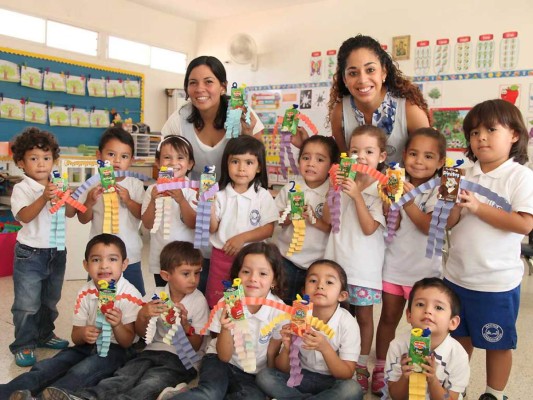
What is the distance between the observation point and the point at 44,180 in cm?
239

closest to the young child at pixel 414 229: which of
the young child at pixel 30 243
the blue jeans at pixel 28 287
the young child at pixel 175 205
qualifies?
the young child at pixel 175 205

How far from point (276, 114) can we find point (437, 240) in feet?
14.9

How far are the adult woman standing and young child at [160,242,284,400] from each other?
2.34ft

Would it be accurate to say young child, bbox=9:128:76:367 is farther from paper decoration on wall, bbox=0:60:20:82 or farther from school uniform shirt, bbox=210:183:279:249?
paper decoration on wall, bbox=0:60:20:82

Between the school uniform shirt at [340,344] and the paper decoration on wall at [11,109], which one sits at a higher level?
the paper decoration on wall at [11,109]

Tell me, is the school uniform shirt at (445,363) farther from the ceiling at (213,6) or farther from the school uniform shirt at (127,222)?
the ceiling at (213,6)

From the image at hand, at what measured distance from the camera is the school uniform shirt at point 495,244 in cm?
172

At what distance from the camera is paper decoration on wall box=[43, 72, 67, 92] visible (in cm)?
545

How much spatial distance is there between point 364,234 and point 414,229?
20cm

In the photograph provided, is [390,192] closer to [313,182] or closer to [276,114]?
[313,182]

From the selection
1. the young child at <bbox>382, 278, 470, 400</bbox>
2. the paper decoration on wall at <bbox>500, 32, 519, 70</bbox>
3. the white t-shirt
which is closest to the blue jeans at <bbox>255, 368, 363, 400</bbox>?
the young child at <bbox>382, 278, 470, 400</bbox>

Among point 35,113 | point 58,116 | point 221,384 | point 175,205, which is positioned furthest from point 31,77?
point 221,384

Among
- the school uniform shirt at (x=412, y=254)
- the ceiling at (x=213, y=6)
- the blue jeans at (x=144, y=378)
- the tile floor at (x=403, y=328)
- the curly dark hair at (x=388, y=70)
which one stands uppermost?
the ceiling at (x=213, y=6)

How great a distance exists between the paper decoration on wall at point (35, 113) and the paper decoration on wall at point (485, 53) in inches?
185
